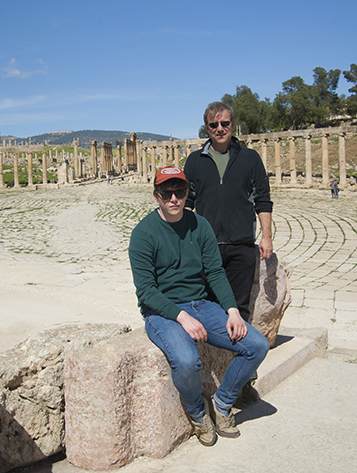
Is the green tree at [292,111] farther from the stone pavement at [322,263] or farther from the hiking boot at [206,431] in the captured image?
the hiking boot at [206,431]

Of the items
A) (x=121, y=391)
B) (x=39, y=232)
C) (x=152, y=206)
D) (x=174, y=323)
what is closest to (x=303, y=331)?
(x=174, y=323)

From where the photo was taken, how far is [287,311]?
673cm

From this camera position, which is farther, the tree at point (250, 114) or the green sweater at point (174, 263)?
the tree at point (250, 114)

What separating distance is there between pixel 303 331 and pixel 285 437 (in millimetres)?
2049

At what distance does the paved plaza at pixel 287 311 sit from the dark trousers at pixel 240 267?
87cm

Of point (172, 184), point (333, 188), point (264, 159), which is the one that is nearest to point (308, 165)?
point (264, 159)

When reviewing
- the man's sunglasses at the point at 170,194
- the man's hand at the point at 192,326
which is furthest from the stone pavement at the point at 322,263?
the man's sunglasses at the point at 170,194

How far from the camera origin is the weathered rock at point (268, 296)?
390 cm

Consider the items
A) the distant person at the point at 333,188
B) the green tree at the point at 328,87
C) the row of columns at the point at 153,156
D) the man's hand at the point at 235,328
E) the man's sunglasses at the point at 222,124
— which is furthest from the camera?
the green tree at the point at 328,87

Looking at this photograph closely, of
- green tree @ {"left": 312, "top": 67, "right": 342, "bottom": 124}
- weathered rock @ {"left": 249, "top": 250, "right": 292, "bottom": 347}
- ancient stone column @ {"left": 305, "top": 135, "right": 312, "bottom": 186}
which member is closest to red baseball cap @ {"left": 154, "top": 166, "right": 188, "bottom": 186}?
weathered rock @ {"left": 249, "top": 250, "right": 292, "bottom": 347}

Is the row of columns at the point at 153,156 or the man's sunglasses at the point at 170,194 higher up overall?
the row of columns at the point at 153,156

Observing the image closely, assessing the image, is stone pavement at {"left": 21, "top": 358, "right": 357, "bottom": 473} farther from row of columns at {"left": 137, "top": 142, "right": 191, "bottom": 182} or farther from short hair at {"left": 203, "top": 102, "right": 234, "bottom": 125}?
row of columns at {"left": 137, "top": 142, "right": 191, "bottom": 182}

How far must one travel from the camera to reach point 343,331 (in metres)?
5.83

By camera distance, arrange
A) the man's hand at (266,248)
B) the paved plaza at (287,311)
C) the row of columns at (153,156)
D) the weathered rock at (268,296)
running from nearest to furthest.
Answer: the paved plaza at (287,311) < the man's hand at (266,248) < the weathered rock at (268,296) < the row of columns at (153,156)
